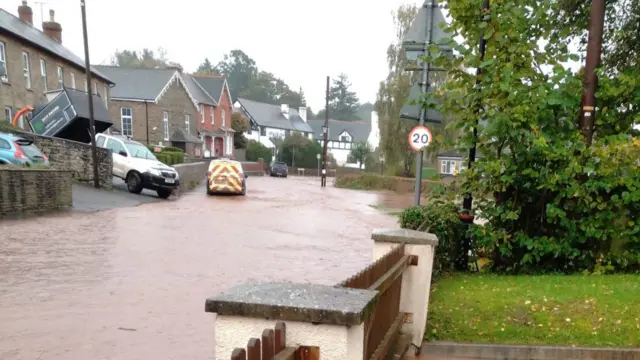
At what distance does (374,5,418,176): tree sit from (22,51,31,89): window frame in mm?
25085

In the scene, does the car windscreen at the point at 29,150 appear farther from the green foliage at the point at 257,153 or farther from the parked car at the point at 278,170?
the green foliage at the point at 257,153

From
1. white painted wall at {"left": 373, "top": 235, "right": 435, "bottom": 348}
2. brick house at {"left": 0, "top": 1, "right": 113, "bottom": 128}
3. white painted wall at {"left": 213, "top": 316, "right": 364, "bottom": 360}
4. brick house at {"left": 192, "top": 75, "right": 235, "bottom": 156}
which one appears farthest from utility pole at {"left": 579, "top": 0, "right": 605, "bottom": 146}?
brick house at {"left": 192, "top": 75, "right": 235, "bottom": 156}

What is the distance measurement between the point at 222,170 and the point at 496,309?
17795mm

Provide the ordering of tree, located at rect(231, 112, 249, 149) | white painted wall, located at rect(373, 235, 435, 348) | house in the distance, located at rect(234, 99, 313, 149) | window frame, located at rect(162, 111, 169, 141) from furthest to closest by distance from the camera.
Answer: house in the distance, located at rect(234, 99, 313, 149) → tree, located at rect(231, 112, 249, 149) → window frame, located at rect(162, 111, 169, 141) → white painted wall, located at rect(373, 235, 435, 348)

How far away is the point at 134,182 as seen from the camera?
1916 centimetres

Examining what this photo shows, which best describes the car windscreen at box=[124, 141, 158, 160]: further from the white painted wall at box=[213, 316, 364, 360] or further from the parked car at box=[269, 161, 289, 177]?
the parked car at box=[269, 161, 289, 177]

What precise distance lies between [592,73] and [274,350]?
6628 millimetres

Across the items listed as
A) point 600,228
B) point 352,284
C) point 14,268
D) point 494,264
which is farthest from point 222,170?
point 352,284

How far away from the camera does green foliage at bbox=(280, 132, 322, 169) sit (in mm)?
63062

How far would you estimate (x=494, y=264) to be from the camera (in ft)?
24.9

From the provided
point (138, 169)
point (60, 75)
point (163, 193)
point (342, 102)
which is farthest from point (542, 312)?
point (342, 102)

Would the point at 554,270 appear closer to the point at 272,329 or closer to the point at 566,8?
the point at 566,8

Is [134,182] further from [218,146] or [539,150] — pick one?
[218,146]

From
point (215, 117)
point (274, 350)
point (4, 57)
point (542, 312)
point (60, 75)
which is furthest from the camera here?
point (215, 117)
